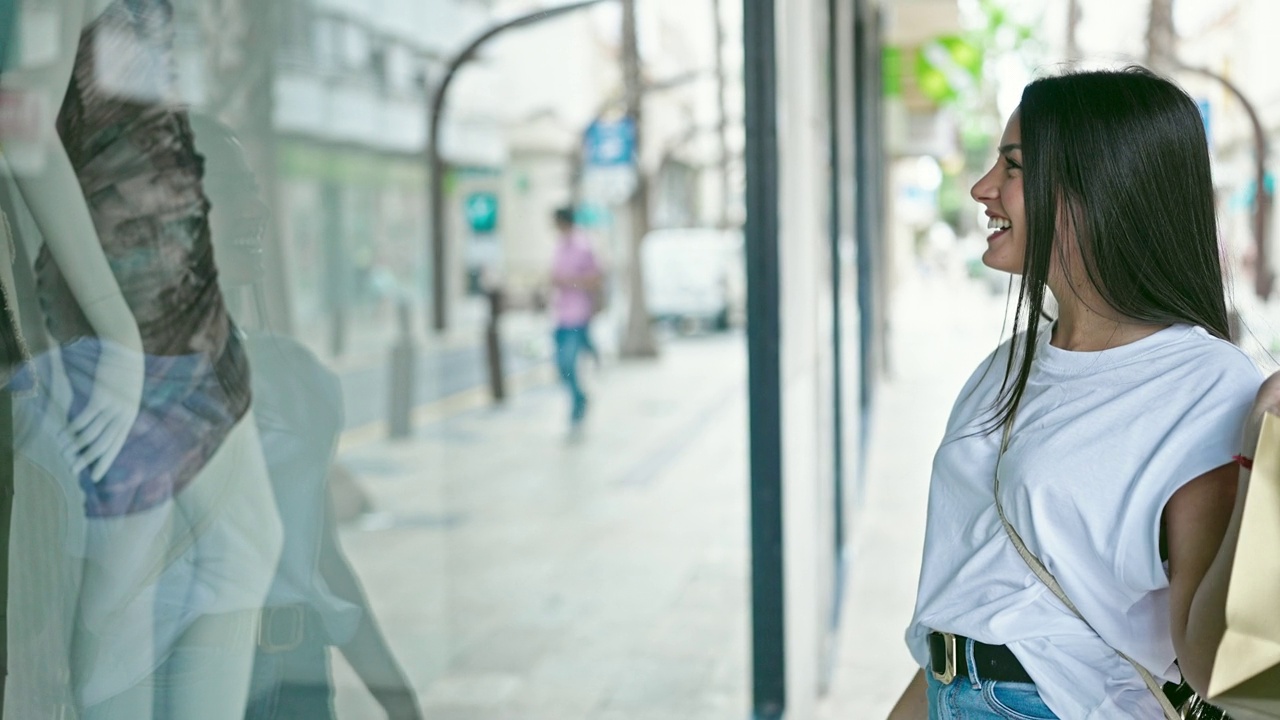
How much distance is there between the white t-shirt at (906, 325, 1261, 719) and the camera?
136 centimetres

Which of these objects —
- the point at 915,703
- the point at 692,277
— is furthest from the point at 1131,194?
the point at 692,277

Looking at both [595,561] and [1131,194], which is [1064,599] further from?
[595,561]

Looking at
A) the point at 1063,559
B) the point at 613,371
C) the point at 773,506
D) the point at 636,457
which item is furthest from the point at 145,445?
the point at 613,371

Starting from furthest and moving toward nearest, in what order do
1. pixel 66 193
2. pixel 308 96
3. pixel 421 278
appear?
pixel 421 278 < pixel 308 96 < pixel 66 193

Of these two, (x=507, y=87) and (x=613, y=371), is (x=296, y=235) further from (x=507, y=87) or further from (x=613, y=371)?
(x=507, y=87)

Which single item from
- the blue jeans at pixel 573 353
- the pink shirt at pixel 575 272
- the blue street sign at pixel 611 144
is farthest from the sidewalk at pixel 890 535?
the blue street sign at pixel 611 144

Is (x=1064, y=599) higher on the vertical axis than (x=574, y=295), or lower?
higher

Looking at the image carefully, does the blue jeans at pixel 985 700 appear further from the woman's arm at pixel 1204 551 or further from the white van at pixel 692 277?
the white van at pixel 692 277

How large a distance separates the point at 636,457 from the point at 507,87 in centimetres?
1777

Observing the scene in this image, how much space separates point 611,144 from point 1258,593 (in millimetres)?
Answer: 15812

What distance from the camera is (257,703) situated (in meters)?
1.93

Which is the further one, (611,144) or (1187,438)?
(611,144)

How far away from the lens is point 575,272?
1084 centimetres

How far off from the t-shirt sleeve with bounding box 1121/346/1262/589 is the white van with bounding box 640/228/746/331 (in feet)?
66.7
